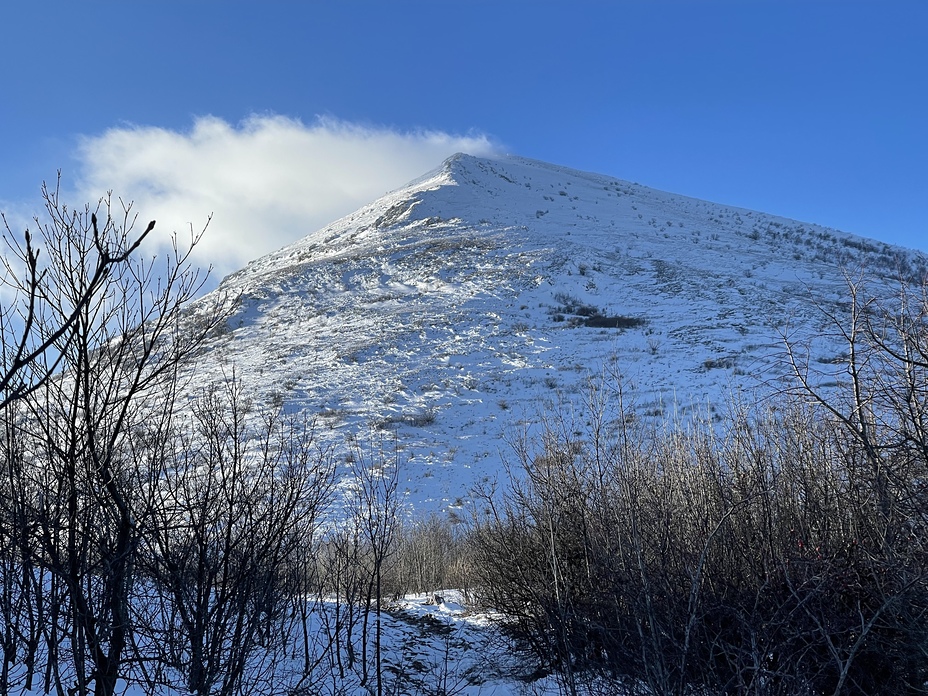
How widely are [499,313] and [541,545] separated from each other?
23152 mm

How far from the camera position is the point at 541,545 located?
8.20 m

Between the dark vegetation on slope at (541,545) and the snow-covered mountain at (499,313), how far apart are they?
7728mm

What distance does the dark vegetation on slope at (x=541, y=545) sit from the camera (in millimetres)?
3221

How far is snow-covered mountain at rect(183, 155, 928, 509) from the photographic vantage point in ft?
71.2

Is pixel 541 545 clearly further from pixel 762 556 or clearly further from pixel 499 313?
pixel 499 313

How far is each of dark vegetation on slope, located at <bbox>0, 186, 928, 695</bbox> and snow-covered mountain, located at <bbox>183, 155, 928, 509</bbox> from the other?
7728mm

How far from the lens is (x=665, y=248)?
127 feet

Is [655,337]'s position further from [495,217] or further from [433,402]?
[495,217]

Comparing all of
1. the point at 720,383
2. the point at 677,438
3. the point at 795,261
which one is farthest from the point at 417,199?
the point at 677,438

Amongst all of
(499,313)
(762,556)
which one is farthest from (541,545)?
(499,313)

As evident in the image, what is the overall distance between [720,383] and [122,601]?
19889 mm

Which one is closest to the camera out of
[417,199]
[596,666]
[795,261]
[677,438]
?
[596,666]

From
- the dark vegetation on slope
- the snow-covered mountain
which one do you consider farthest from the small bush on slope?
the snow-covered mountain

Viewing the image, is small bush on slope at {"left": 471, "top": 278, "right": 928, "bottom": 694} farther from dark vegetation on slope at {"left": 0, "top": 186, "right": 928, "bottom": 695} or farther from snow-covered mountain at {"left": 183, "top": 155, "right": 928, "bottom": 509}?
snow-covered mountain at {"left": 183, "top": 155, "right": 928, "bottom": 509}
